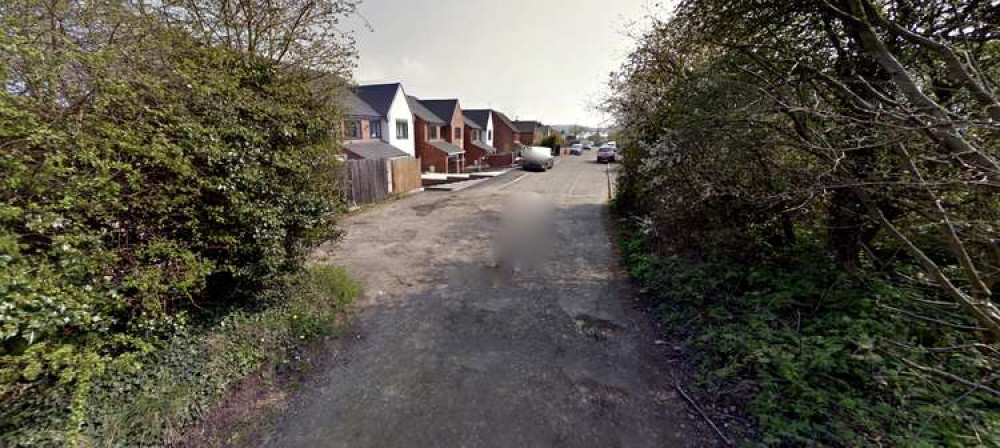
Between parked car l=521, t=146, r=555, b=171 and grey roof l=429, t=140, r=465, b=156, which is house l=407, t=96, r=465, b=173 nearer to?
grey roof l=429, t=140, r=465, b=156

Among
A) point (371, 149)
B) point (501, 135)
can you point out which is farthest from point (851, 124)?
point (501, 135)

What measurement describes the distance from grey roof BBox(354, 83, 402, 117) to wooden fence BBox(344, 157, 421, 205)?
9.60 metres

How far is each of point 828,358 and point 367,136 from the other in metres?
23.6

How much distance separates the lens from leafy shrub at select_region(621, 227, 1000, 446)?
7.47 ft

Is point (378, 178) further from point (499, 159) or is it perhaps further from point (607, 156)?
point (607, 156)

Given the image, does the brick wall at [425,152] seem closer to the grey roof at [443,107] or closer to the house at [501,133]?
the grey roof at [443,107]

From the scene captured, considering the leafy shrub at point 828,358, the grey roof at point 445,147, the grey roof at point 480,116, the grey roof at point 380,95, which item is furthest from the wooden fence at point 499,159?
the leafy shrub at point 828,358

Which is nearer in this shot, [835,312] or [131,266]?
[131,266]

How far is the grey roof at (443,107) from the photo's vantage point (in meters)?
34.5

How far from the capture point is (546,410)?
3053mm

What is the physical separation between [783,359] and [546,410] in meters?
2.08

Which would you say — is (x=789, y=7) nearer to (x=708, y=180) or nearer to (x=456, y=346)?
(x=708, y=180)

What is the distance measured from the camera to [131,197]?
2615 millimetres

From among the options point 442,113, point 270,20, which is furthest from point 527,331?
point 442,113
